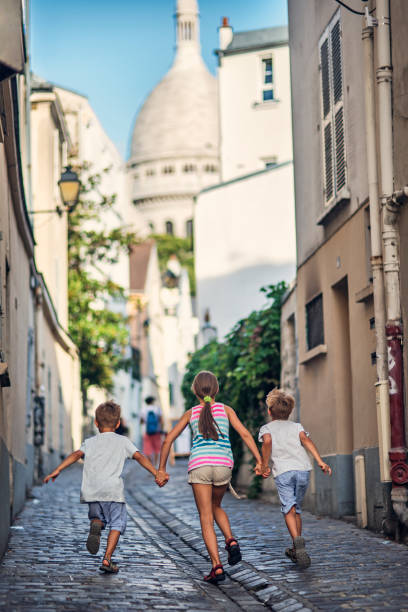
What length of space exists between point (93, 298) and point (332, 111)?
62.8 feet

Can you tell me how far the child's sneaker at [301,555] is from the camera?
786 cm

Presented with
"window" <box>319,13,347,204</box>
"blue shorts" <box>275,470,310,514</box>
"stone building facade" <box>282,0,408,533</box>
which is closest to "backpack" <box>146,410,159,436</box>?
"stone building facade" <box>282,0,408,533</box>

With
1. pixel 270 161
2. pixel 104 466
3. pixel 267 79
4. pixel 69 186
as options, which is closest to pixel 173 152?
pixel 270 161

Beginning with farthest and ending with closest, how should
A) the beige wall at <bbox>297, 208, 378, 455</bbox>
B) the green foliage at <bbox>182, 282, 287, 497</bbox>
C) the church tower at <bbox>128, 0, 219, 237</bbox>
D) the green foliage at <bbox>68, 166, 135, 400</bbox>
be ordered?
the church tower at <bbox>128, 0, 219, 237</bbox> < the green foliage at <bbox>68, 166, 135, 400</bbox> < the green foliage at <bbox>182, 282, 287, 497</bbox> < the beige wall at <bbox>297, 208, 378, 455</bbox>

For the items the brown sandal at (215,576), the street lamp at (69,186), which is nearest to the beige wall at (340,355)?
the brown sandal at (215,576)

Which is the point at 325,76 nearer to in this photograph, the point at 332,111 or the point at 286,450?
the point at 332,111

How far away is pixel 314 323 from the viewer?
13234mm

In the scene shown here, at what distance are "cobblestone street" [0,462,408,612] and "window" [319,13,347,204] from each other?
3.55 metres

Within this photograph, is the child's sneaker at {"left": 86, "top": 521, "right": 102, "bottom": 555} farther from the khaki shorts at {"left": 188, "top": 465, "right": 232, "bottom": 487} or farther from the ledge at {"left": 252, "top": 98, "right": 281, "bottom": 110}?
the ledge at {"left": 252, "top": 98, "right": 281, "bottom": 110}

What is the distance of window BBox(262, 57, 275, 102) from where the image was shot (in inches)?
1212

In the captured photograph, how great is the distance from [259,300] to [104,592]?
21984 mm

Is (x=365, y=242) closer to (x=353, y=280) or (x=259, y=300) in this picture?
(x=353, y=280)

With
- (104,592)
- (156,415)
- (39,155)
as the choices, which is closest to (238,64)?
(39,155)

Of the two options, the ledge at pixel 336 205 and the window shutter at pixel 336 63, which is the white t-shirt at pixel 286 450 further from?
the window shutter at pixel 336 63
